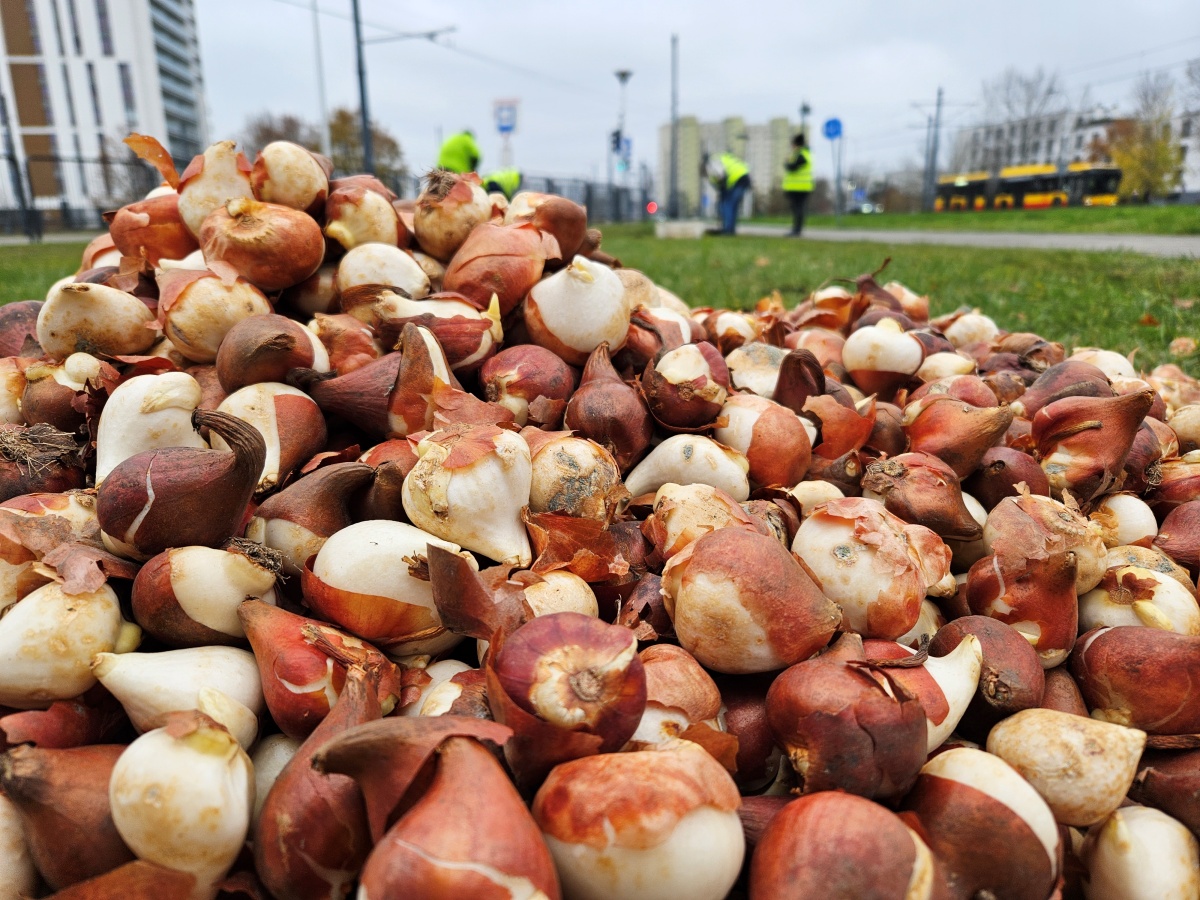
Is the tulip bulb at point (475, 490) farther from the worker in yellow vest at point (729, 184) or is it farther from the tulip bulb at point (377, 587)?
the worker in yellow vest at point (729, 184)

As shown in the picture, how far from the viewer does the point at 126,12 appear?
4984 centimetres

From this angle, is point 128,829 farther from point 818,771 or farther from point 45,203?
point 45,203

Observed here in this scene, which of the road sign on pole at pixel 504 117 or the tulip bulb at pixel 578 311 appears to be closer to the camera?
the tulip bulb at pixel 578 311

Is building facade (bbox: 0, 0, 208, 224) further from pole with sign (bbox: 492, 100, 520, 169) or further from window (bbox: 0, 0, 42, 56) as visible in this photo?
pole with sign (bbox: 492, 100, 520, 169)

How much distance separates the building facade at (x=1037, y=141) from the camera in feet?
175

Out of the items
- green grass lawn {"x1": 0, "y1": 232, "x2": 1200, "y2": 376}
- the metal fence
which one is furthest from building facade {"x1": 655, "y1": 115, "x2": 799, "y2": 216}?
green grass lawn {"x1": 0, "y1": 232, "x2": 1200, "y2": 376}

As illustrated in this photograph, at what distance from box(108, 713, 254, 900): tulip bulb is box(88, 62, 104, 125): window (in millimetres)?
62144

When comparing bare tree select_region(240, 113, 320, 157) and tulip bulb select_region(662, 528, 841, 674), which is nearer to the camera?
tulip bulb select_region(662, 528, 841, 674)

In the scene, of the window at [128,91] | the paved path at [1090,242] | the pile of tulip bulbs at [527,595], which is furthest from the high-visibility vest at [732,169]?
the window at [128,91]

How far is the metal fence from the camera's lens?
19.5m

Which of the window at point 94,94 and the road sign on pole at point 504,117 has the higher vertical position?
the window at point 94,94

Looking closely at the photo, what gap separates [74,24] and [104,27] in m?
1.83

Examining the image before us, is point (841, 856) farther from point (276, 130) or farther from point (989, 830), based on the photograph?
point (276, 130)

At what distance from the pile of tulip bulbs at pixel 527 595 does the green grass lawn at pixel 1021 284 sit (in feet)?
8.92
